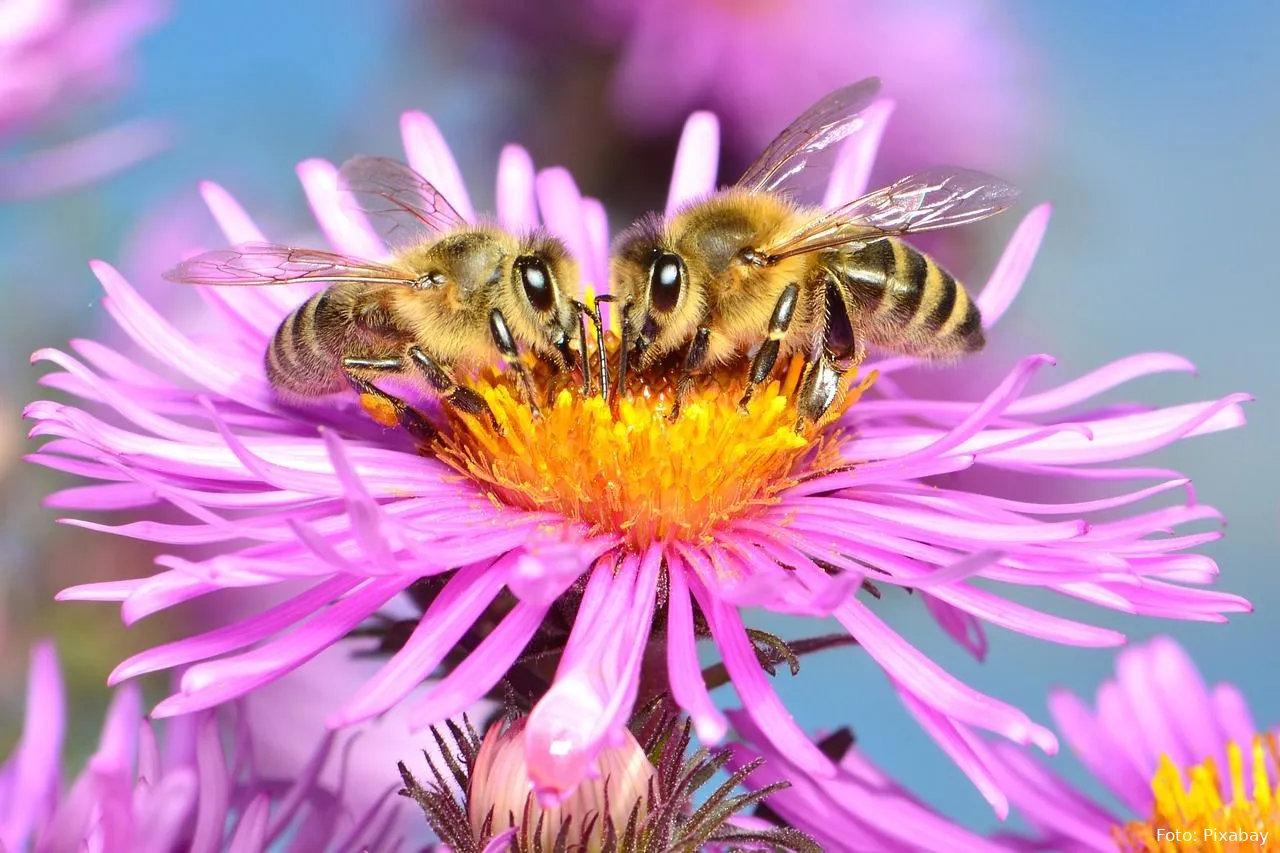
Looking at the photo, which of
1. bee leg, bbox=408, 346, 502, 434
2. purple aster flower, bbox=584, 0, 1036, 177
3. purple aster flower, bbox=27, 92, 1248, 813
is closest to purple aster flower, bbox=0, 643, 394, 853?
purple aster flower, bbox=27, 92, 1248, 813

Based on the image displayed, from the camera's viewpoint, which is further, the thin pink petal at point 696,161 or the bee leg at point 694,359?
the thin pink petal at point 696,161

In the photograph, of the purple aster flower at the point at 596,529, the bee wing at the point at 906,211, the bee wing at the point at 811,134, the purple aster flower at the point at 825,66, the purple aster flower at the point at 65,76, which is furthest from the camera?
the purple aster flower at the point at 825,66

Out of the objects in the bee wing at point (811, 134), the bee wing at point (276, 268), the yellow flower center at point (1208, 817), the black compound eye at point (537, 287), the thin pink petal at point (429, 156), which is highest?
the thin pink petal at point (429, 156)

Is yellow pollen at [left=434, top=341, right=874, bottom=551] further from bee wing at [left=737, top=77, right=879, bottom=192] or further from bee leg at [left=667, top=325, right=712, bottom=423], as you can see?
bee wing at [left=737, top=77, right=879, bottom=192]

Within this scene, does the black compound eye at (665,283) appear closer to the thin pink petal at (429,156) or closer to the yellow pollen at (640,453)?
the yellow pollen at (640,453)

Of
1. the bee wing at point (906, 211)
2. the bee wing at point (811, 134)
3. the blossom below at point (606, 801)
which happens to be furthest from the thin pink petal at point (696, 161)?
the blossom below at point (606, 801)

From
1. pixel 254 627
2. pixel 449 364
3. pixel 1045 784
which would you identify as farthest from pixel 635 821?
pixel 1045 784
